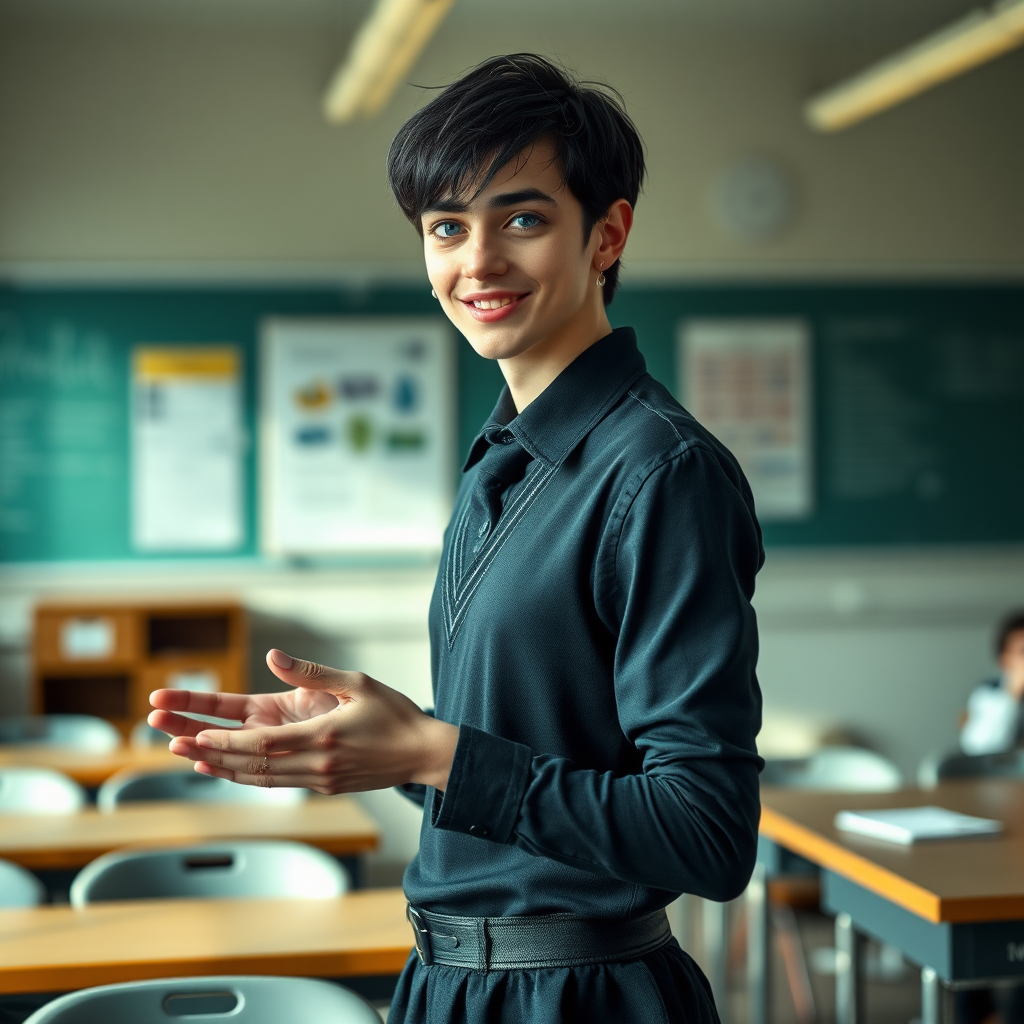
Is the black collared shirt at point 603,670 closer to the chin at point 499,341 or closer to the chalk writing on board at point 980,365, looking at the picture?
the chin at point 499,341

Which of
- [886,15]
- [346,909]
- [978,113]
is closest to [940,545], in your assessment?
[978,113]

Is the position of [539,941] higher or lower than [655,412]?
lower

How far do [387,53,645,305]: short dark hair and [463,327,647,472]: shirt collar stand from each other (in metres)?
0.11

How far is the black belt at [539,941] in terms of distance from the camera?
3.59ft

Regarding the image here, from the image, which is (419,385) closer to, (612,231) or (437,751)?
(612,231)

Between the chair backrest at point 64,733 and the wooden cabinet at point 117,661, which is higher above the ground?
the wooden cabinet at point 117,661

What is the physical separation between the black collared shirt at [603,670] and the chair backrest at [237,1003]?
0.54 metres

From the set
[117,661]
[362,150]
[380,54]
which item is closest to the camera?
[380,54]

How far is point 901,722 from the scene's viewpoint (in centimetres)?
559

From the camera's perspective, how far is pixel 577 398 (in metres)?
1.14

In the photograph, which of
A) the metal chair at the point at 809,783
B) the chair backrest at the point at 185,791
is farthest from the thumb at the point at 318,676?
the metal chair at the point at 809,783

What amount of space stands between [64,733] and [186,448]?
1.29m

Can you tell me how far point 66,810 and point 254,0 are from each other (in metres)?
3.18

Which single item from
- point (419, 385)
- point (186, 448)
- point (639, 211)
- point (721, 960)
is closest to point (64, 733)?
point (186, 448)
